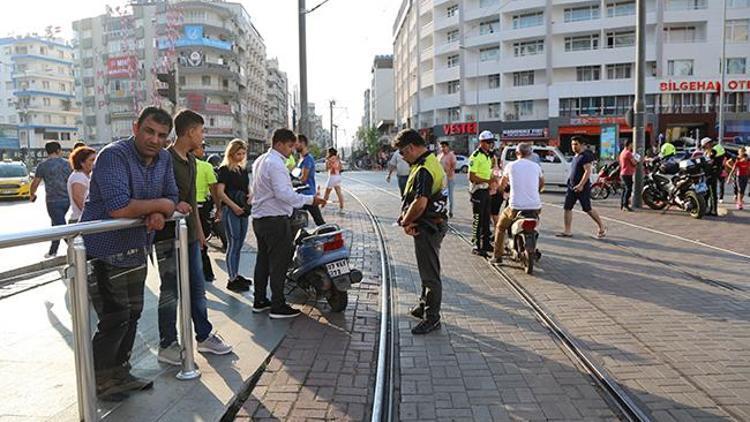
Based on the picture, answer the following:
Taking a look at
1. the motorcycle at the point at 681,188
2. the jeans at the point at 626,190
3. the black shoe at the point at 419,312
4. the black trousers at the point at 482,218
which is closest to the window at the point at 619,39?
the motorcycle at the point at 681,188

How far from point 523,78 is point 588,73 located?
6.26 metres

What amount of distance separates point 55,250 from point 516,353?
355 cm

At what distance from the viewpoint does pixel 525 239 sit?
796 cm

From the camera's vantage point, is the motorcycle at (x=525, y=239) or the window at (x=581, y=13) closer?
the motorcycle at (x=525, y=239)

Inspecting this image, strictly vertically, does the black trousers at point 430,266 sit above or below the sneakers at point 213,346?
above

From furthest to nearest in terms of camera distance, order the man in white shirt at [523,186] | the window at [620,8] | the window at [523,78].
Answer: the window at [523,78]
the window at [620,8]
the man in white shirt at [523,186]

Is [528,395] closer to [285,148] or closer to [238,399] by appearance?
[238,399]

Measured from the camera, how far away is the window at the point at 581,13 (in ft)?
181

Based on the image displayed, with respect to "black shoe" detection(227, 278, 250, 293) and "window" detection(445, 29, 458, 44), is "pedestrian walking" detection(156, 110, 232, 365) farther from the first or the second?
"window" detection(445, 29, 458, 44)

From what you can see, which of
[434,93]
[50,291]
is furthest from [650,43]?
[50,291]

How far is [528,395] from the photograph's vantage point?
13.5 ft

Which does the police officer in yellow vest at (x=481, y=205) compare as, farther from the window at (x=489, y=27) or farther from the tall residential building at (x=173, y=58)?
the tall residential building at (x=173, y=58)

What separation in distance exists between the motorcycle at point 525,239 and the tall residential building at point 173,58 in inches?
2531

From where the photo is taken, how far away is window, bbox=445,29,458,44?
6462 centimetres
